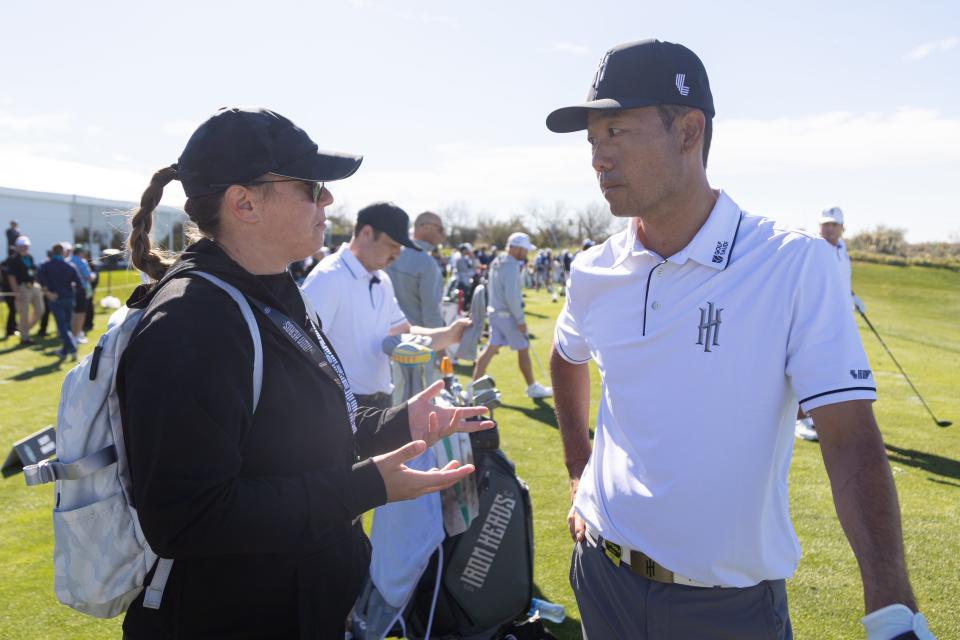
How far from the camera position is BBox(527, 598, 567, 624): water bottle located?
3762mm

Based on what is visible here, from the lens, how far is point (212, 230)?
1.85 meters

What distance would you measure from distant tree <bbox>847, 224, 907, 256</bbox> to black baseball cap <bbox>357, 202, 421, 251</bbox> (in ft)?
138

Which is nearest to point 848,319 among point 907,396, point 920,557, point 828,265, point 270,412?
point 828,265

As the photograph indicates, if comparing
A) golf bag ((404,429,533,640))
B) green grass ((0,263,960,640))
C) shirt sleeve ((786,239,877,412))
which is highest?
shirt sleeve ((786,239,877,412))

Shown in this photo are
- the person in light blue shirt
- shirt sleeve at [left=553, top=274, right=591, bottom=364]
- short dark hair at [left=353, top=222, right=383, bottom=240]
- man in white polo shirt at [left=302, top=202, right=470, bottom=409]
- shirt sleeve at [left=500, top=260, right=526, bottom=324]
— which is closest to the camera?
shirt sleeve at [left=553, top=274, right=591, bottom=364]

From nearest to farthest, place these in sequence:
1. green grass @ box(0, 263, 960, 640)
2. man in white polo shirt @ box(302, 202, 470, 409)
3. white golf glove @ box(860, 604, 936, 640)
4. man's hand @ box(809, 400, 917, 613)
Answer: white golf glove @ box(860, 604, 936, 640) → man's hand @ box(809, 400, 917, 613) → green grass @ box(0, 263, 960, 640) → man in white polo shirt @ box(302, 202, 470, 409)

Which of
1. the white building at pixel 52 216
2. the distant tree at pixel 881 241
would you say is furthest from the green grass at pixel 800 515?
the distant tree at pixel 881 241

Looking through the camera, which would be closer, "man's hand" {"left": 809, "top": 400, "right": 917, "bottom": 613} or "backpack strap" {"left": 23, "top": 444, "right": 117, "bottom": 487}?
"man's hand" {"left": 809, "top": 400, "right": 917, "bottom": 613}

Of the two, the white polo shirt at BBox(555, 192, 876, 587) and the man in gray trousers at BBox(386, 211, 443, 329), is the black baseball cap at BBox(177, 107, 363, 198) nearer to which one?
the white polo shirt at BBox(555, 192, 876, 587)

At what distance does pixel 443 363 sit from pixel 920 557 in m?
3.76

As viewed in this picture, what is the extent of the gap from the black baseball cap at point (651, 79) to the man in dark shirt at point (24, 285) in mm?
16266

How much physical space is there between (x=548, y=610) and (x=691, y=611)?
6.85 feet

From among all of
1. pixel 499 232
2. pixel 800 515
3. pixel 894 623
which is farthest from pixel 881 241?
pixel 894 623

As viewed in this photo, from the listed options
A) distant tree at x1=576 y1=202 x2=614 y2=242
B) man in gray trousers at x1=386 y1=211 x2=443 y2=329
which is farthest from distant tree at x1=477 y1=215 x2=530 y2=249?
man in gray trousers at x1=386 y1=211 x2=443 y2=329
